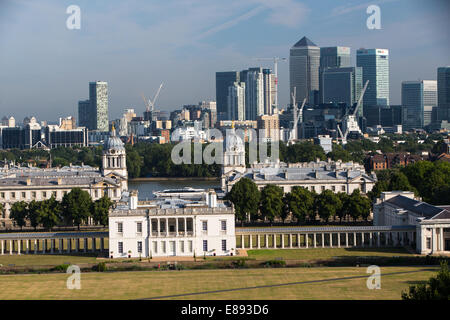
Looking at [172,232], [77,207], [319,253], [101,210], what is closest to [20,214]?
[77,207]

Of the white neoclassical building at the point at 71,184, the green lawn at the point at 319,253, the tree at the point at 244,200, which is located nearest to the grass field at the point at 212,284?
the green lawn at the point at 319,253

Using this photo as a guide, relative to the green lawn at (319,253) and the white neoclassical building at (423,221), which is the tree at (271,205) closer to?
the white neoclassical building at (423,221)

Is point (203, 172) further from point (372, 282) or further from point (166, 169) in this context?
point (372, 282)
